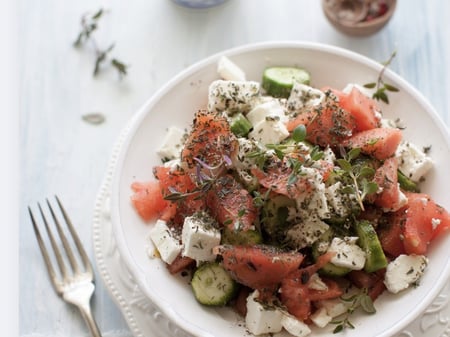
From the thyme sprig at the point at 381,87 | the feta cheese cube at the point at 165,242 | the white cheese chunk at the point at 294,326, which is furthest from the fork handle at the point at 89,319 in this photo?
the thyme sprig at the point at 381,87

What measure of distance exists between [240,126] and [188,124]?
407 millimetres

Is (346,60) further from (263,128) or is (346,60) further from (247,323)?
(247,323)

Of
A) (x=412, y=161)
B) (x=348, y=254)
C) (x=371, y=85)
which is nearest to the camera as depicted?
(x=348, y=254)

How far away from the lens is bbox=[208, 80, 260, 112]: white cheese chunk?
127 inches

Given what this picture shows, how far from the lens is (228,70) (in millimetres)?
3387

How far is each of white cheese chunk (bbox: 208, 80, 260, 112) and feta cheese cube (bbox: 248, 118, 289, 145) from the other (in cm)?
20

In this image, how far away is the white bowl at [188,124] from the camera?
2.84 meters

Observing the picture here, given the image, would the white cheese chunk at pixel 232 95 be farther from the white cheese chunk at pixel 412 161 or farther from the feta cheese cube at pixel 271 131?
the white cheese chunk at pixel 412 161

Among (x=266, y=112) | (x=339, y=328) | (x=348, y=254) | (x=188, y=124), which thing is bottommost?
(x=339, y=328)

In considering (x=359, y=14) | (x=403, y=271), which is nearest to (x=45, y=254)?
(x=403, y=271)

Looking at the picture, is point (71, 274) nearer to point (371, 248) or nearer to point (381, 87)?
point (371, 248)

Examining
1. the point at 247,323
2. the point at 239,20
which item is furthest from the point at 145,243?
the point at 239,20

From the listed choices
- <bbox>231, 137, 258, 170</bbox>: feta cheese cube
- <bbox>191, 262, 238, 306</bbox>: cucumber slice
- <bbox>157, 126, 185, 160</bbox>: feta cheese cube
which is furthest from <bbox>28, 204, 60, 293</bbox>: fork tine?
<bbox>231, 137, 258, 170</bbox>: feta cheese cube

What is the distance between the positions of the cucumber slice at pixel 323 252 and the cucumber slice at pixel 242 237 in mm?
245
